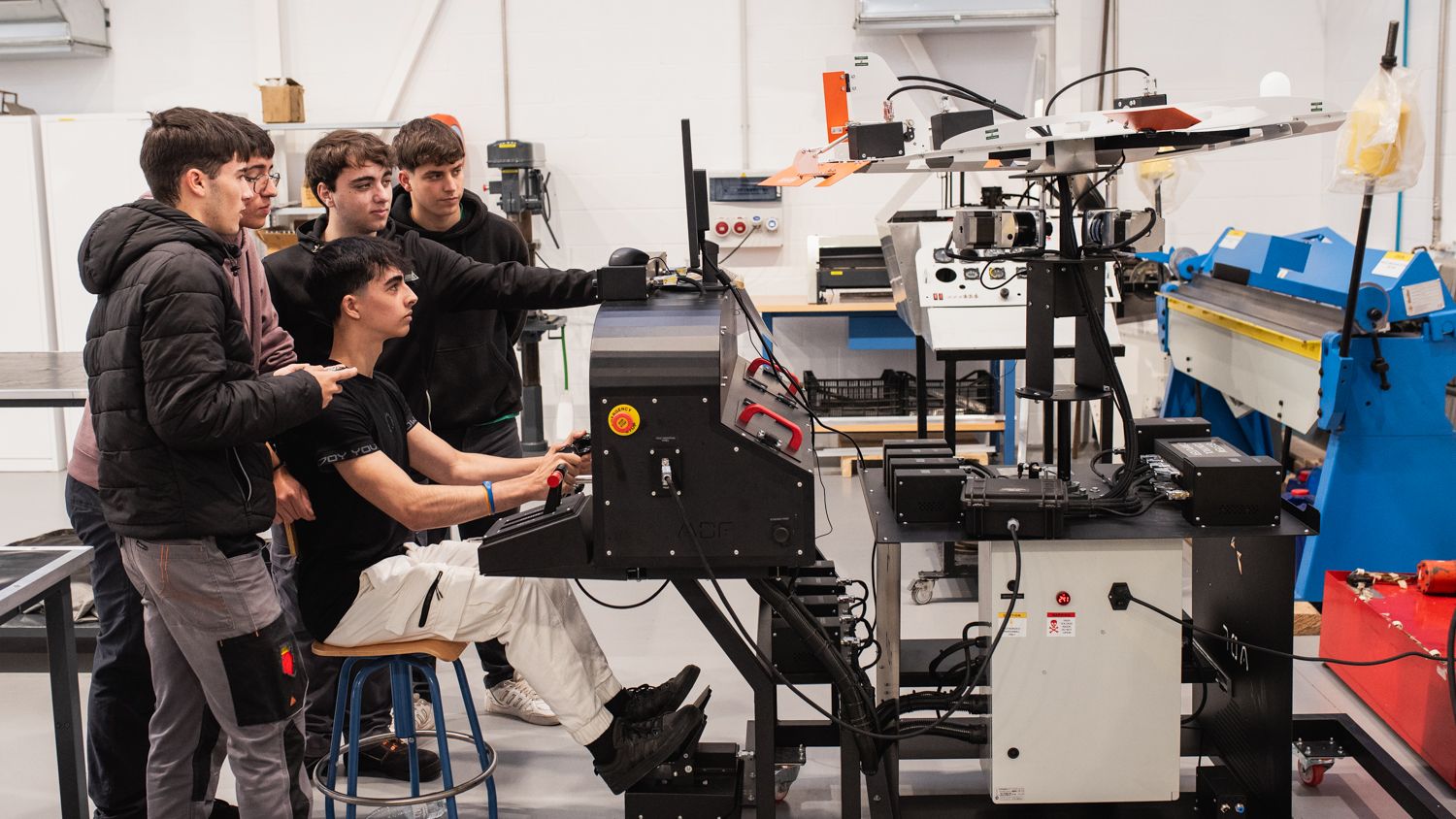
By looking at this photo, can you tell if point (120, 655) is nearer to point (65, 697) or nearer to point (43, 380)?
point (65, 697)

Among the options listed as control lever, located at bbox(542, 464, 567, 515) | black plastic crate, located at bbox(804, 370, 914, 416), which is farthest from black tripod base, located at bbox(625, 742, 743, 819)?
black plastic crate, located at bbox(804, 370, 914, 416)

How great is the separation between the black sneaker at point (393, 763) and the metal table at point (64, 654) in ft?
2.11

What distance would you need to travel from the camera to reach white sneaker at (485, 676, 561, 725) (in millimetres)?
3090

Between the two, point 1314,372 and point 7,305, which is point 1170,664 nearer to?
point 1314,372

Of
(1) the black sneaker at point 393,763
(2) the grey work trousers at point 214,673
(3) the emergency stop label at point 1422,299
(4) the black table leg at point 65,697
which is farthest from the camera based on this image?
(3) the emergency stop label at point 1422,299

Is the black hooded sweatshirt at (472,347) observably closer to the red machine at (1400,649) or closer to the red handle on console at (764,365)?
the red handle on console at (764,365)

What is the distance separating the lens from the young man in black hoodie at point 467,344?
3.01 m

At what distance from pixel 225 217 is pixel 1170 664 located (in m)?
1.89

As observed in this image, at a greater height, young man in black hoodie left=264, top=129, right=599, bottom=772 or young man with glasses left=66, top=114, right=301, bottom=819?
young man in black hoodie left=264, top=129, right=599, bottom=772

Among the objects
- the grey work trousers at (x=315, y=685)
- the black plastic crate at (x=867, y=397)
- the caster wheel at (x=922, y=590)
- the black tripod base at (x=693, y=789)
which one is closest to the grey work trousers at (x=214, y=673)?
the grey work trousers at (x=315, y=685)

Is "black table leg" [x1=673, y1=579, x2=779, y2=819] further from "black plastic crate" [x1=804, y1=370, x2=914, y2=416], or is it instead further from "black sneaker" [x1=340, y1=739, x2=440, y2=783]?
"black plastic crate" [x1=804, y1=370, x2=914, y2=416]

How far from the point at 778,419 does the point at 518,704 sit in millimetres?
1415

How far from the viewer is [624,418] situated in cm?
198

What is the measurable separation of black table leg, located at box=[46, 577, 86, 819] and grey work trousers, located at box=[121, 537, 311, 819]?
0.14 meters
